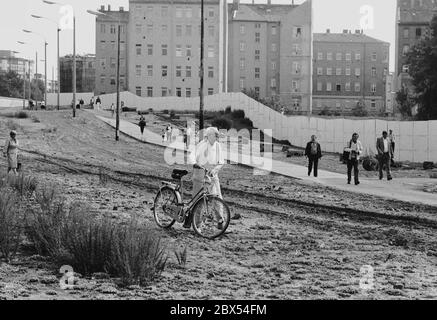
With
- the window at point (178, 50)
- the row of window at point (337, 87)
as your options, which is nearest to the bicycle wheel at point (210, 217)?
the window at point (178, 50)

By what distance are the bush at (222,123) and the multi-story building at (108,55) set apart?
206ft

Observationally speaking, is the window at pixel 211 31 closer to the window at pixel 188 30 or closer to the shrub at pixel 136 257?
the window at pixel 188 30

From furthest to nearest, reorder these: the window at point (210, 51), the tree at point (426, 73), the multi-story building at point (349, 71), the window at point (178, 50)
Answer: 1. the multi-story building at point (349, 71)
2. the window at point (178, 50)
3. the window at point (210, 51)
4. the tree at point (426, 73)

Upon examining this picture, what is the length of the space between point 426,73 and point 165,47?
56.9m

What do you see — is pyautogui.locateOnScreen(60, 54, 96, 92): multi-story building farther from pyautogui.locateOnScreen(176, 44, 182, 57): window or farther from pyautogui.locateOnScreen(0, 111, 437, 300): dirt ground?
pyautogui.locateOnScreen(0, 111, 437, 300): dirt ground

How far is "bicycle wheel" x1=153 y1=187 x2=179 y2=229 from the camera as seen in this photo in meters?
14.0

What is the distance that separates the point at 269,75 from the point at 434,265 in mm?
123423

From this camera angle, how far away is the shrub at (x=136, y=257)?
9820 millimetres

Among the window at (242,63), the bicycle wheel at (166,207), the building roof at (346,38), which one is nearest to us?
the bicycle wheel at (166,207)

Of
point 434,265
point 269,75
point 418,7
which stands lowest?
point 434,265

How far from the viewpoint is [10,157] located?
23188 millimetres

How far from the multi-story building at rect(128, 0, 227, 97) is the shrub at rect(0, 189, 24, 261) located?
355 ft
